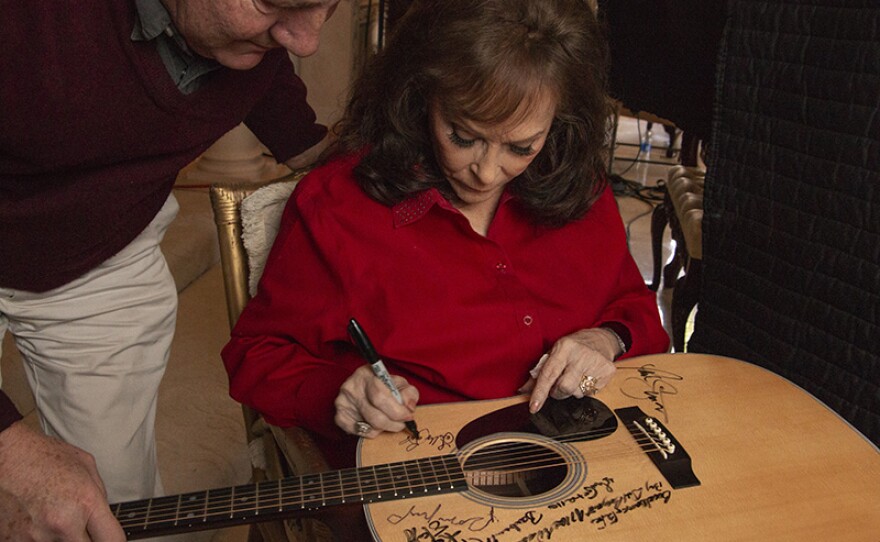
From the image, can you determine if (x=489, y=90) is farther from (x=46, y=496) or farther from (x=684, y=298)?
(x=684, y=298)

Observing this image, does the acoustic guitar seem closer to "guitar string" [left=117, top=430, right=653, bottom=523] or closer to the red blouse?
"guitar string" [left=117, top=430, right=653, bottom=523]

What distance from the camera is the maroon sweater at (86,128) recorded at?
0.99m

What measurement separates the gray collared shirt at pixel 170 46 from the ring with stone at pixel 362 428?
535mm

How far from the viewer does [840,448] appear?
1.08m

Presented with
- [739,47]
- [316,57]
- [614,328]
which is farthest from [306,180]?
[316,57]

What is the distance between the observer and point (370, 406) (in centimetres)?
110

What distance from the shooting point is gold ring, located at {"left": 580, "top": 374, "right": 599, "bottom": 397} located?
1.22 m

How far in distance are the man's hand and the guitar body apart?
1.00 ft

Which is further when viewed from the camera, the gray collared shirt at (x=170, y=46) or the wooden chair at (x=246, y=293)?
the wooden chair at (x=246, y=293)

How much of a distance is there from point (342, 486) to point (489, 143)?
535 mm
